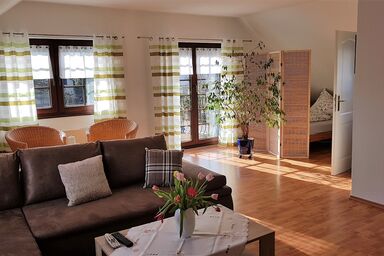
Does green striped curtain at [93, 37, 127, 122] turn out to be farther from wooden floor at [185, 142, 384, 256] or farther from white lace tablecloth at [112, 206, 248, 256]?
white lace tablecloth at [112, 206, 248, 256]

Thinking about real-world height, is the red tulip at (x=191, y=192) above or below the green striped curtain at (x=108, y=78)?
below

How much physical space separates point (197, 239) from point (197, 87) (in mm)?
4797

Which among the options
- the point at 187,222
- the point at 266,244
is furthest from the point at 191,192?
the point at 266,244

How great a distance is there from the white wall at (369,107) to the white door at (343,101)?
2.50ft

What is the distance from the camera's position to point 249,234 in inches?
89.4

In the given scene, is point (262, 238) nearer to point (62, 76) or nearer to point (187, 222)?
point (187, 222)

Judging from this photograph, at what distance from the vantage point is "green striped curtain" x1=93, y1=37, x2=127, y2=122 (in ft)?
17.9

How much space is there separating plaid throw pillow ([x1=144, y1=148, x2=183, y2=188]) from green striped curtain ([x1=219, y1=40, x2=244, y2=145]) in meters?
3.65

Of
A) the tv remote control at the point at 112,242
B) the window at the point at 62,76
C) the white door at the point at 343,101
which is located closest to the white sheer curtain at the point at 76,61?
the window at the point at 62,76

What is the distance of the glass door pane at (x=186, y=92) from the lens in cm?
650

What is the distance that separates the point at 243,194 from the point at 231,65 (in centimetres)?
313

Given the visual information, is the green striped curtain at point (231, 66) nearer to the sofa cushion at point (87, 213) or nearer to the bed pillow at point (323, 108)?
the bed pillow at point (323, 108)

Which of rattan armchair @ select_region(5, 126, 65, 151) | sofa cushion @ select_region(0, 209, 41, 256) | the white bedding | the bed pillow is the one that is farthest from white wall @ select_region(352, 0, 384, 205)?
rattan armchair @ select_region(5, 126, 65, 151)

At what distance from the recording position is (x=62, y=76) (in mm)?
5359
